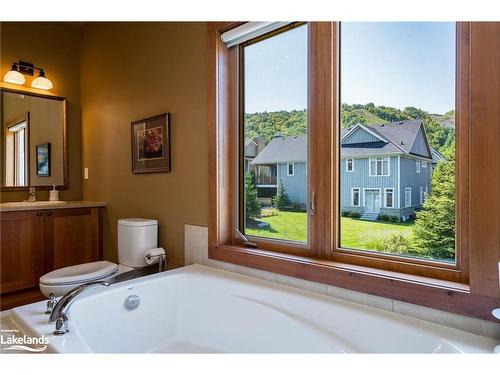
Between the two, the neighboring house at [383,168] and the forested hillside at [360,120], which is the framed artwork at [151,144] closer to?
the forested hillside at [360,120]

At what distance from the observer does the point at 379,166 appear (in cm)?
157

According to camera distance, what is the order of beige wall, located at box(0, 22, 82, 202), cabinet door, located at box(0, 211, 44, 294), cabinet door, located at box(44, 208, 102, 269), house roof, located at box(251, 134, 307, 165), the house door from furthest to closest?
beige wall, located at box(0, 22, 82, 202) < cabinet door, located at box(44, 208, 102, 269) < cabinet door, located at box(0, 211, 44, 294) < house roof, located at box(251, 134, 307, 165) < the house door

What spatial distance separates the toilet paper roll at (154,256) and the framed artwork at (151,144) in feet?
1.98

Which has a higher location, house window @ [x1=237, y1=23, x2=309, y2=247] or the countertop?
house window @ [x1=237, y1=23, x2=309, y2=247]

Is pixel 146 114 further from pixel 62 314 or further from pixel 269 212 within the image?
pixel 62 314

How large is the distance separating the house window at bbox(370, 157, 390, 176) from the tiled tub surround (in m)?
0.56

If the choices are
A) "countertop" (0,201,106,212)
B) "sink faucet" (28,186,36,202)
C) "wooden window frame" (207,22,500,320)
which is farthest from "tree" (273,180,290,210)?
"sink faucet" (28,186,36,202)

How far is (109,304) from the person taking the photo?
1668 millimetres

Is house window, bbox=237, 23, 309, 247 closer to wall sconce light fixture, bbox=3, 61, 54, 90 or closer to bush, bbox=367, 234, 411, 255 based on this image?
bush, bbox=367, 234, 411, 255

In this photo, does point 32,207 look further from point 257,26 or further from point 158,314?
point 257,26

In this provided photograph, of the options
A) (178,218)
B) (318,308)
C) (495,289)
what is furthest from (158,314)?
(495,289)

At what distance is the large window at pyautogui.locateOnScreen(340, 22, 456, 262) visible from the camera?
1.37 m

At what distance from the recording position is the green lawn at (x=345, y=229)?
1.53 metres

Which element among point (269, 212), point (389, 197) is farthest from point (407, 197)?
point (269, 212)
